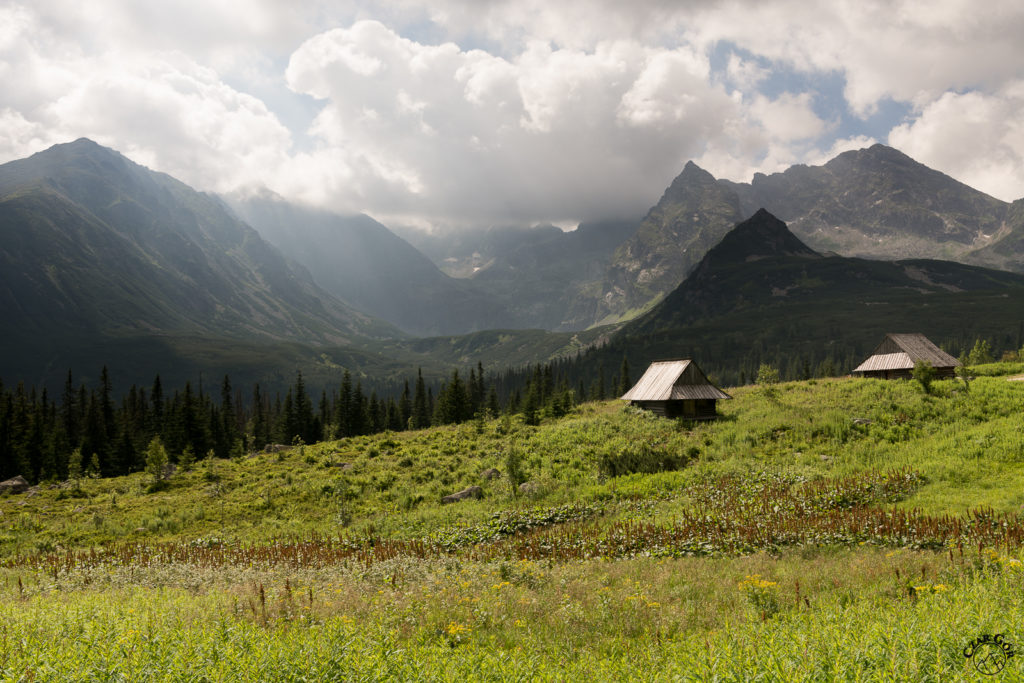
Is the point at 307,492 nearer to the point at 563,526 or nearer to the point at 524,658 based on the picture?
the point at 563,526

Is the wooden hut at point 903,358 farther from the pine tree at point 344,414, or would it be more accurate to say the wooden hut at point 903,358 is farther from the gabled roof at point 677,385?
the pine tree at point 344,414

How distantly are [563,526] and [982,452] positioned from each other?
1865 cm

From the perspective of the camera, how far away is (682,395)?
4200cm

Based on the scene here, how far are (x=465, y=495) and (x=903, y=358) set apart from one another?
167 ft

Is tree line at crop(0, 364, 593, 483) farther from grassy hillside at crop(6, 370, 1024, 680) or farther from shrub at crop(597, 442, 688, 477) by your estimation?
shrub at crop(597, 442, 688, 477)

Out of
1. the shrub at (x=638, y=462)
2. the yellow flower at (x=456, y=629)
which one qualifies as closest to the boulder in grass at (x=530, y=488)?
the shrub at (x=638, y=462)

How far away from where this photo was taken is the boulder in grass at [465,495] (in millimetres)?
24516

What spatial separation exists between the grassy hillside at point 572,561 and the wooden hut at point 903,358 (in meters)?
19.0

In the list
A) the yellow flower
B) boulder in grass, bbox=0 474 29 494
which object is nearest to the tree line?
boulder in grass, bbox=0 474 29 494

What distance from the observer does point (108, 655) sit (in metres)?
6.68

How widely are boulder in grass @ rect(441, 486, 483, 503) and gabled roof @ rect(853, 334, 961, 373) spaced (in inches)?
1900

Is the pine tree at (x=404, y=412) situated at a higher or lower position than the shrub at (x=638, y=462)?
lower

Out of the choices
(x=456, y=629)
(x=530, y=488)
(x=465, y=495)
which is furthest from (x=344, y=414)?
(x=456, y=629)

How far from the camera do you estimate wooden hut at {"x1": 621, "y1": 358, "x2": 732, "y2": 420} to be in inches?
1661
